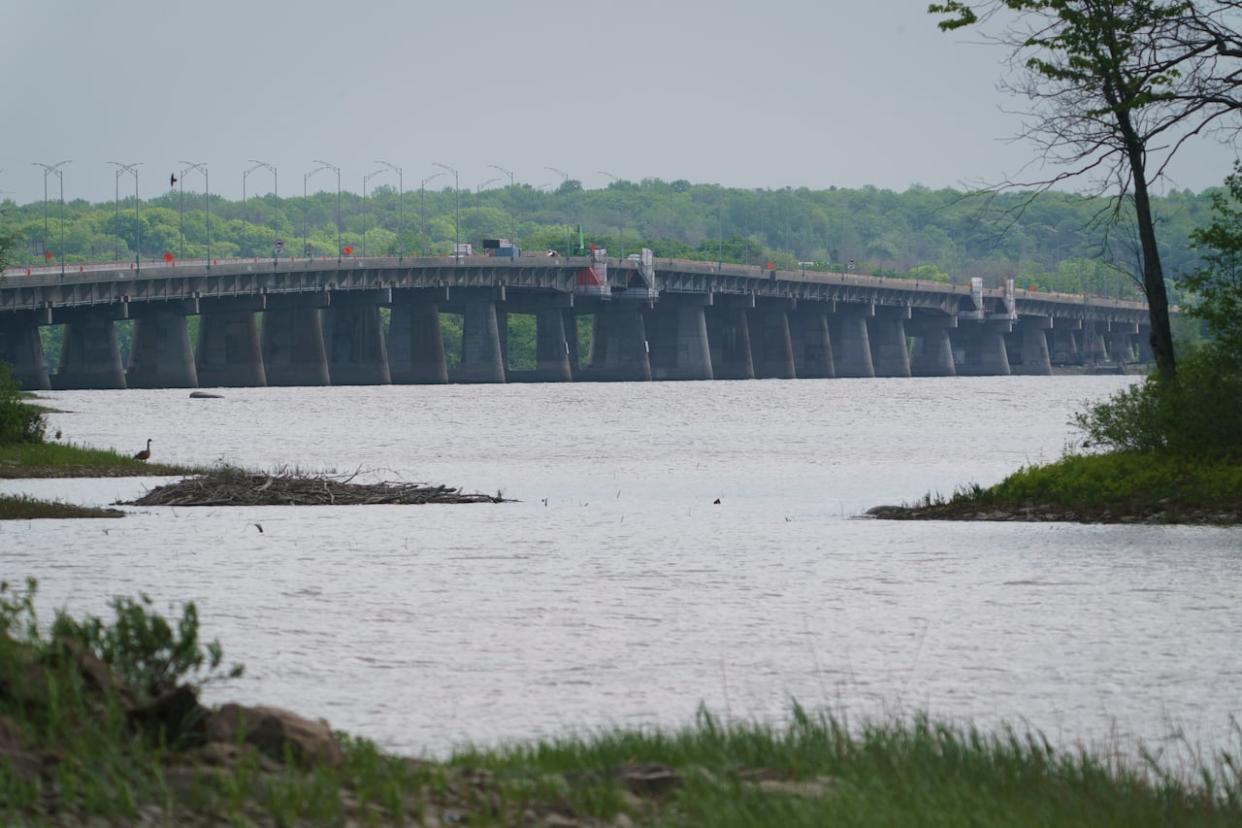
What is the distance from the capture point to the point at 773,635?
1819 cm

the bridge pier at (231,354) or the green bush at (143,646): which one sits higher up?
the bridge pier at (231,354)

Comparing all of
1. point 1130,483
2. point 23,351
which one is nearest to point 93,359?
point 23,351

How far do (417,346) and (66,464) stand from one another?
13051 cm

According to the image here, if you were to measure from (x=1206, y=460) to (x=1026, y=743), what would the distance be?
63.9 ft

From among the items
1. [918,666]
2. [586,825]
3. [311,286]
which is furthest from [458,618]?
[311,286]

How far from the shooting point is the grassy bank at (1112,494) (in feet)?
96.4

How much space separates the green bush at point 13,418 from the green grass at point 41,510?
1340 centimetres

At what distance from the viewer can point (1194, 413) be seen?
3072 cm

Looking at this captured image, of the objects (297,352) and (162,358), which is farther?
(297,352)

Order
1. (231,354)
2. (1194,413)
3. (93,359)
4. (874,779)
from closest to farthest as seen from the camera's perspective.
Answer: (874,779) → (1194,413) → (93,359) → (231,354)

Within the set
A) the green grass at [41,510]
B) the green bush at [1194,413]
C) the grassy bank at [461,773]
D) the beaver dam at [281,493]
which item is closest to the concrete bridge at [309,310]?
the beaver dam at [281,493]

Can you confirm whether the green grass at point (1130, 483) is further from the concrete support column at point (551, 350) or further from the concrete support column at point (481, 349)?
the concrete support column at point (551, 350)

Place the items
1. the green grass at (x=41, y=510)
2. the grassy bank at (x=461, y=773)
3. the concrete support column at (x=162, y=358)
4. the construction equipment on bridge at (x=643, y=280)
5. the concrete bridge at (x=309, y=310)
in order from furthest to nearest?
the construction equipment on bridge at (x=643, y=280)
the concrete support column at (x=162, y=358)
the concrete bridge at (x=309, y=310)
the green grass at (x=41, y=510)
the grassy bank at (x=461, y=773)

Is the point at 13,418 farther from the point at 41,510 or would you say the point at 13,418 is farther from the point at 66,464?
the point at 41,510
